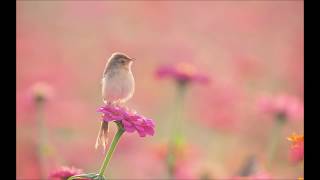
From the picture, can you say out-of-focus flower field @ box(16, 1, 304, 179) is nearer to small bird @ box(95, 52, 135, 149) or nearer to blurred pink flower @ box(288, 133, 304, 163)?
blurred pink flower @ box(288, 133, 304, 163)

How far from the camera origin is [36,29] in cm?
307

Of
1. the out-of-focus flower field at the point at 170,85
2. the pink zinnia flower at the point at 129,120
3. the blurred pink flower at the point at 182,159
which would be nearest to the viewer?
the pink zinnia flower at the point at 129,120

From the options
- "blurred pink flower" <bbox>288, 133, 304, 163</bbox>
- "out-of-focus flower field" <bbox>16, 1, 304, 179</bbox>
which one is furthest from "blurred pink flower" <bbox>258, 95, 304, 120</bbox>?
"blurred pink flower" <bbox>288, 133, 304, 163</bbox>

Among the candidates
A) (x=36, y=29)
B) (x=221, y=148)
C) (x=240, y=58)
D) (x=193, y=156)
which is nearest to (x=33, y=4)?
(x=36, y=29)

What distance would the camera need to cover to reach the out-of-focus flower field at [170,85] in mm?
2180

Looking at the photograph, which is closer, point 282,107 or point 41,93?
point 41,93

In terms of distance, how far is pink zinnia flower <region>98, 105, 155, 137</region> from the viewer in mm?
1287

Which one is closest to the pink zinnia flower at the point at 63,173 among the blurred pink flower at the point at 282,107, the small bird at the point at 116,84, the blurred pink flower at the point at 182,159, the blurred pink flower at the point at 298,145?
the small bird at the point at 116,84

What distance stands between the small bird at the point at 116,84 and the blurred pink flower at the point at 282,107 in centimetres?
85

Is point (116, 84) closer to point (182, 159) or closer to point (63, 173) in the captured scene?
point (63, 173)

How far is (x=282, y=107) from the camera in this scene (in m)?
2.23

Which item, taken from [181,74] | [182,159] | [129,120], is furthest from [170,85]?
[129,120]

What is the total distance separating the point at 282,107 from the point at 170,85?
1.02 m

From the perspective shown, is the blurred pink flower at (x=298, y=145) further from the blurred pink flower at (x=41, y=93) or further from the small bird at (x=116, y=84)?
the blurred pink flower at (x=41, y=93)
